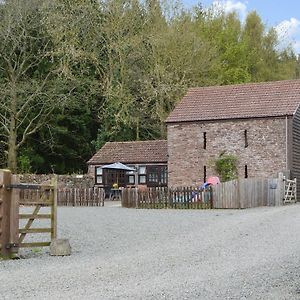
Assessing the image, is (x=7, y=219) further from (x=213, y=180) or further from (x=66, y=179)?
(x=66, y=179)

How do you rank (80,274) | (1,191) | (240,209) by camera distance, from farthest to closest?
(240,209) < (1,191) < (80,274)

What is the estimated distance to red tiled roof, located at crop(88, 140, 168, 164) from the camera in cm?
4644

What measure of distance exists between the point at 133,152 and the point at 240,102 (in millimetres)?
9432

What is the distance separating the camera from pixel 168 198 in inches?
1318

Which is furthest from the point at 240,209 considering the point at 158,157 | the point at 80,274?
the point at 80,274

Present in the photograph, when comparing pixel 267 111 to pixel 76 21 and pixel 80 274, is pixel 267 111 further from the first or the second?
pixel 80 274

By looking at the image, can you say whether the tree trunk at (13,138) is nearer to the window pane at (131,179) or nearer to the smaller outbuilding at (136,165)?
the smaller outbuilding at (136,165)

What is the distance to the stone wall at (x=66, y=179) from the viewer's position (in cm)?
4422

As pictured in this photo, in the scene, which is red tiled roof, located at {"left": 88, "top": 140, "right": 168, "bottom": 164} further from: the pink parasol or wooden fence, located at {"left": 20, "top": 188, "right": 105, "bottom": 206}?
wooden fence, located at {"left": 20, "top": 188, "right": 105, "bottom": 206}

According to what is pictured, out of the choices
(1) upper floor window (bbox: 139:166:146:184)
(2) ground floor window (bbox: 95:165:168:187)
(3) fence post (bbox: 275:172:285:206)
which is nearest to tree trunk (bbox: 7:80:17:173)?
(2) ground floor window (bbox: 95:165:168:187)

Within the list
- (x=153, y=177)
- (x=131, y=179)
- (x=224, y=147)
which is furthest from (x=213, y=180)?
(x=131, y=179)

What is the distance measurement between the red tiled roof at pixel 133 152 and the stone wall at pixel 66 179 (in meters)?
1.55

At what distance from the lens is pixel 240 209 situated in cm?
3122

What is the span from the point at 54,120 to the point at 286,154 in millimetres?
19623
